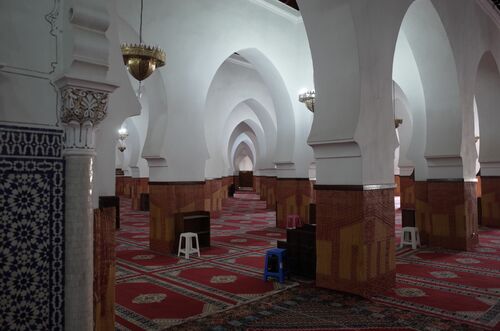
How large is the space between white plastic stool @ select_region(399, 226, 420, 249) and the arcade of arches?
0.24m

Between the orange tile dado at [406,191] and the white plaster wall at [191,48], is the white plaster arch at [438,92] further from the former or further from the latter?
the orange tile dado at [406,191]

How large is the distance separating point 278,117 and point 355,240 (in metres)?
4.66

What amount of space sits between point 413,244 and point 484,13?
442cm

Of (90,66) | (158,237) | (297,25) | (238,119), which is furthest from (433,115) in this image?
(238,119)

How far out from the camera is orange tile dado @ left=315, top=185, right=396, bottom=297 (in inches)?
140

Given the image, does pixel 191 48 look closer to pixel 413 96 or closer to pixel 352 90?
pixel 352 90

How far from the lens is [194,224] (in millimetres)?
5824

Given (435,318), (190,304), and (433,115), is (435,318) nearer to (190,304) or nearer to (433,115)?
(190,304)

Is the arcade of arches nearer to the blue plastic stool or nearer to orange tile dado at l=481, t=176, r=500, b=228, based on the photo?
orange tile dado at l=481, t=176, r=500, b=228

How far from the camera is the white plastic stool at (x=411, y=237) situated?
19.1 ft

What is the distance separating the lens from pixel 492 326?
286 cm

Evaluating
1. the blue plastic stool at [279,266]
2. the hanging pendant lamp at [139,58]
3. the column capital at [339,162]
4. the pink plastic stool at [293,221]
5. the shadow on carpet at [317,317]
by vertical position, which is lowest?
the shadow on carpet at [317,317]

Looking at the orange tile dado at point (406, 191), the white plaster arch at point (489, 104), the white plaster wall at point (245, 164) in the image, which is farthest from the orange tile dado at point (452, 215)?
the white plaster wall at point (245, 164)

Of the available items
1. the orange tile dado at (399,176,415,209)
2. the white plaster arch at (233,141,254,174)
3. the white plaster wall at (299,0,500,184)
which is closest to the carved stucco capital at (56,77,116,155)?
the white plaster wall at (299,0,500,184)
